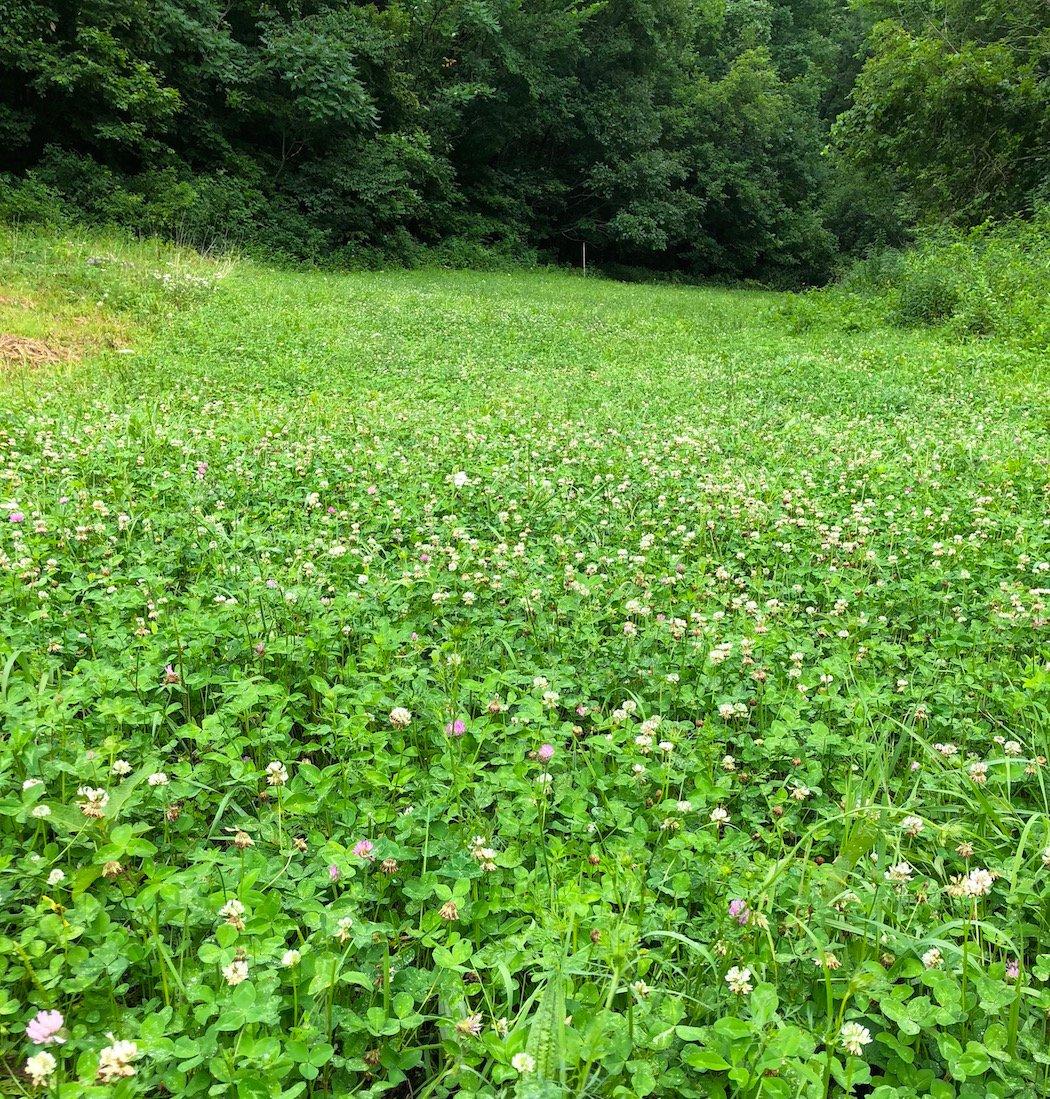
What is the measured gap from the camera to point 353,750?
7.41 feet

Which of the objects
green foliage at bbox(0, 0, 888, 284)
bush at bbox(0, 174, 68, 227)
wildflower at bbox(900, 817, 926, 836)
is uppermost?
green foliage at bbox(0, 0, 888, 284)

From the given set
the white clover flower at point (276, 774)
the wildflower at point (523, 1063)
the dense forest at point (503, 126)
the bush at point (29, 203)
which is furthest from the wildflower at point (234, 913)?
the dense forest at point (503, 126)

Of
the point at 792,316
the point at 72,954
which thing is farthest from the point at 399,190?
the point at 72,954

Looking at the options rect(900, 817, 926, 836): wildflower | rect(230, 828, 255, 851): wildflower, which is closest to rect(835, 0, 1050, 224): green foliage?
rect(900, 817, 926, 836): wildflower

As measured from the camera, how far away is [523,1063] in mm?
1280

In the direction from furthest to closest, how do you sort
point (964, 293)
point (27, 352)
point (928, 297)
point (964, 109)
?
1. point (964, 109)
2. point (928, 297)
3. point (964, 293)
4. point (27, 352)

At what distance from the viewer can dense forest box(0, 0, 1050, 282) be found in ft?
59.0

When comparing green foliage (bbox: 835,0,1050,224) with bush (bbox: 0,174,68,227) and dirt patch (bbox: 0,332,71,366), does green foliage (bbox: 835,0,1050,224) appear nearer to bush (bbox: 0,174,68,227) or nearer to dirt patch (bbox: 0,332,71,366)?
→ bush (bbox: 0,174,68,227)

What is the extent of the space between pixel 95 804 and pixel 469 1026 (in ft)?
3.28

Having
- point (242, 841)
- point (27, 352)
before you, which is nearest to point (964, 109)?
point (27, 352)

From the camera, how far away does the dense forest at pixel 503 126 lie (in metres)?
18.0

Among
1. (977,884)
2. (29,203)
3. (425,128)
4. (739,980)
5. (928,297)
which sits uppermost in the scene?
(425,128)

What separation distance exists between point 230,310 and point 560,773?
10051 mm

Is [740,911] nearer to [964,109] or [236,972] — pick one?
[236,972]
